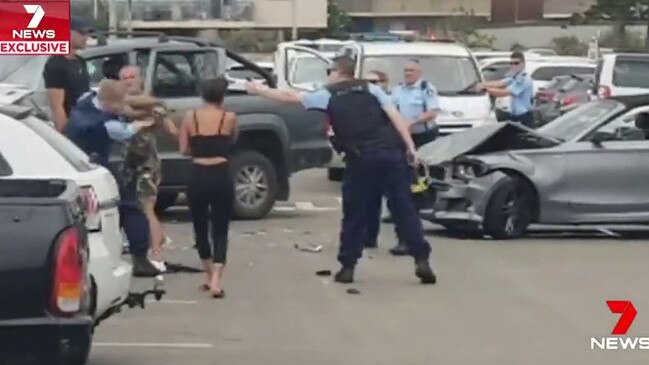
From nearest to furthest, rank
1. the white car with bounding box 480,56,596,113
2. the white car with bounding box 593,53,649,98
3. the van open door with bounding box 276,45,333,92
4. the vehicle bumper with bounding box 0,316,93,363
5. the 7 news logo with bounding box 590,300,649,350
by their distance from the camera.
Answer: the vehicle bumper with bounding box 0,316,93,363 < the 7 news logo with bounding box 590,300,649,350 < the van open door with bounding box 276,45,333,92 < the white car with bounding box 593,53,649,98 < the white car with bounding box 480,56,596,113

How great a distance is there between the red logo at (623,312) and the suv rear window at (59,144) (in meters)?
3.86

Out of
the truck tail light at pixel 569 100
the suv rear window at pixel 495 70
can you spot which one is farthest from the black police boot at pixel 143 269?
the suv rear window at pixel 495 70

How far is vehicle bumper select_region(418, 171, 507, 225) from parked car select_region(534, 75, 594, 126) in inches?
453

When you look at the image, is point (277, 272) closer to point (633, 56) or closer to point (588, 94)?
point (633, 56)

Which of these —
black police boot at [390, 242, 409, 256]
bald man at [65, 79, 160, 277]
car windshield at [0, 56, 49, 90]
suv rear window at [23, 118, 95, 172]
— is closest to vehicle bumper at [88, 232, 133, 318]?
suv rear window at [23, 118, 95, 172]

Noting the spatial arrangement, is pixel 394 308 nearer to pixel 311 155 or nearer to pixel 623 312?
pixel 623 312

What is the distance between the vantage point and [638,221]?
657 inches

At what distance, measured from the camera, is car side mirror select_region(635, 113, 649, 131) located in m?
16.8

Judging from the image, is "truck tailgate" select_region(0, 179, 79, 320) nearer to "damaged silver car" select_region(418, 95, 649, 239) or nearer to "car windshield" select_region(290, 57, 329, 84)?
"damaged silver car" select_region(418, 95, 649, 239)

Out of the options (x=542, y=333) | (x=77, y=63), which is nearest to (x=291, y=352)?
(x=542, y=333)

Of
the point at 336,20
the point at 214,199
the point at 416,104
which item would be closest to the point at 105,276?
the point at 214,199

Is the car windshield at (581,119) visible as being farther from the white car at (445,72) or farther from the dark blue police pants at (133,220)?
the dark blue police pants at (133,220)

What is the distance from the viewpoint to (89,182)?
9648mm

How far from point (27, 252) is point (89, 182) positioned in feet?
8.59
